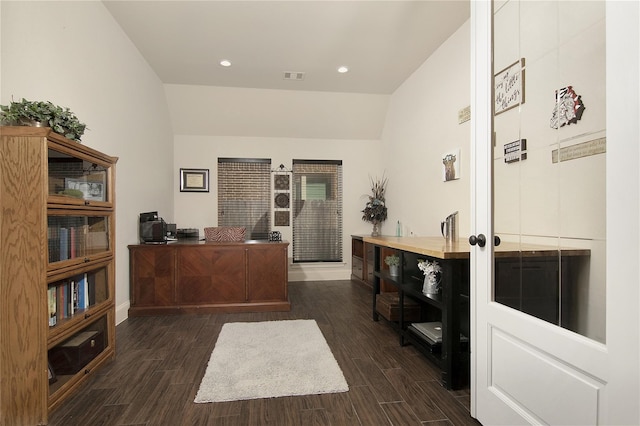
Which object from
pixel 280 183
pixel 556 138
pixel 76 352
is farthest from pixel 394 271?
pixel 280 183

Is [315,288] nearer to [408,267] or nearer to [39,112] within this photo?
[408,267]

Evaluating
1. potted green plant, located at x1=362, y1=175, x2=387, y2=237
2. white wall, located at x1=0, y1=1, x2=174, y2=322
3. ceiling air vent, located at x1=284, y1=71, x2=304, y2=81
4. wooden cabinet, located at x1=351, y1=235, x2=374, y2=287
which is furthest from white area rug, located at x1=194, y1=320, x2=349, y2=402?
ceiling air vent, located at x1=284, y1=71, x2=304, y2=81

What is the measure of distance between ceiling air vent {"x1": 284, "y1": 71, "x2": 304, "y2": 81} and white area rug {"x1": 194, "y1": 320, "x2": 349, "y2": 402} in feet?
11.3

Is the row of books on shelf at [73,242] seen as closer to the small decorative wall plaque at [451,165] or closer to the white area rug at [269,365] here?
the white area rug at [269,365]

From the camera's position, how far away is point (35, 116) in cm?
182

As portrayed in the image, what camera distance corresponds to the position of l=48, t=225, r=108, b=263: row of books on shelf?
186 cm

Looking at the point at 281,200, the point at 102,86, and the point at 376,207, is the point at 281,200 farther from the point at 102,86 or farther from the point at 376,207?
the point at 102,86

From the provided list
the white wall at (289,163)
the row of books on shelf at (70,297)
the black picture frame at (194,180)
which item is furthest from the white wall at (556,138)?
the black picture frame at (194,180)

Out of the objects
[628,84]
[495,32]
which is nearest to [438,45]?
[495,32]

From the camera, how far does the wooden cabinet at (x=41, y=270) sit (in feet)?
5.54

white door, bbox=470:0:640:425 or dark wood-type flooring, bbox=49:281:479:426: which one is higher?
white door, bbox=470:0:640:425

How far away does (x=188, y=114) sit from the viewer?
17.6 ft

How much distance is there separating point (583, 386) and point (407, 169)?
3974 mm

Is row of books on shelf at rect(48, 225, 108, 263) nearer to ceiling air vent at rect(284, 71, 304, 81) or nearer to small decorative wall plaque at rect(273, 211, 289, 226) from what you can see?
ceiling air vent at rect(284, 71, 304, 81)
